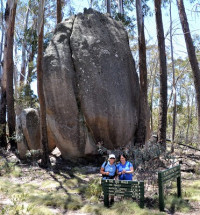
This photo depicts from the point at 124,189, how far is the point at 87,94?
5.03 meters

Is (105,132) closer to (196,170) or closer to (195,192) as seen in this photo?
(196,170)

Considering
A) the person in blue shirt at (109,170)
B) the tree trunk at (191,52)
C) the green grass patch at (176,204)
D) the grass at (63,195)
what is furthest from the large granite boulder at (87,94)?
the green grass patch at (176,204)

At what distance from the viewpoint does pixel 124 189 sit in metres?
5.51

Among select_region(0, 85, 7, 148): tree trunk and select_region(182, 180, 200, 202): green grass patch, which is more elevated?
select_region(0, 85, 7, 148): tree trunk

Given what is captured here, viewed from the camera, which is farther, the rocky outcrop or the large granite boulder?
the rocky outcrop

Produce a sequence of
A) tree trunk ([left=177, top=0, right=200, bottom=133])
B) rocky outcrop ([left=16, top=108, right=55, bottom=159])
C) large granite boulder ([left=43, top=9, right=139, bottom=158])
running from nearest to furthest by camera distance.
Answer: large granite boulder ([left=43, top=9, right=139, bottom=158])
rocky outcrop ([left=16, top=108, right=55, bottom=159])
tree trunk ([left=177, top=0, right=200, bottom=133])

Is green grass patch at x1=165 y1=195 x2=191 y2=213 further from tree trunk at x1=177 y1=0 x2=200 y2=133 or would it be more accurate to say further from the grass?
tree trunk at x1=177 y1=0 x2=200 y2=133

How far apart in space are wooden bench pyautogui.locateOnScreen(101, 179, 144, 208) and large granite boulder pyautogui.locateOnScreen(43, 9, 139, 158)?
4178 millimetres

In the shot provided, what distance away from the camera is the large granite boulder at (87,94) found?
987 centimetres

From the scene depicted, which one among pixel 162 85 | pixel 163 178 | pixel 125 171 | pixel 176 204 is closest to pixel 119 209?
pixel 125 171

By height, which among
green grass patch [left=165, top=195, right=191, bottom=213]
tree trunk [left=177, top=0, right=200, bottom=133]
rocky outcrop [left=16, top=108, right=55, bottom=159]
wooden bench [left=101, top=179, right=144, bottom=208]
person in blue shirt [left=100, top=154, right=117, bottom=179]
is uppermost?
tree trunk [left=177, top=0, right=200, bottom=133]

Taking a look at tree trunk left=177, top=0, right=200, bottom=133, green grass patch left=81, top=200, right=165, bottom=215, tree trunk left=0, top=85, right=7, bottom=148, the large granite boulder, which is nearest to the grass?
green grass patch left=81, top=200, right=165, bottom=215

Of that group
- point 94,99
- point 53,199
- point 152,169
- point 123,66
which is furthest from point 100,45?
point 53,199

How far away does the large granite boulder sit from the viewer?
9867mm
